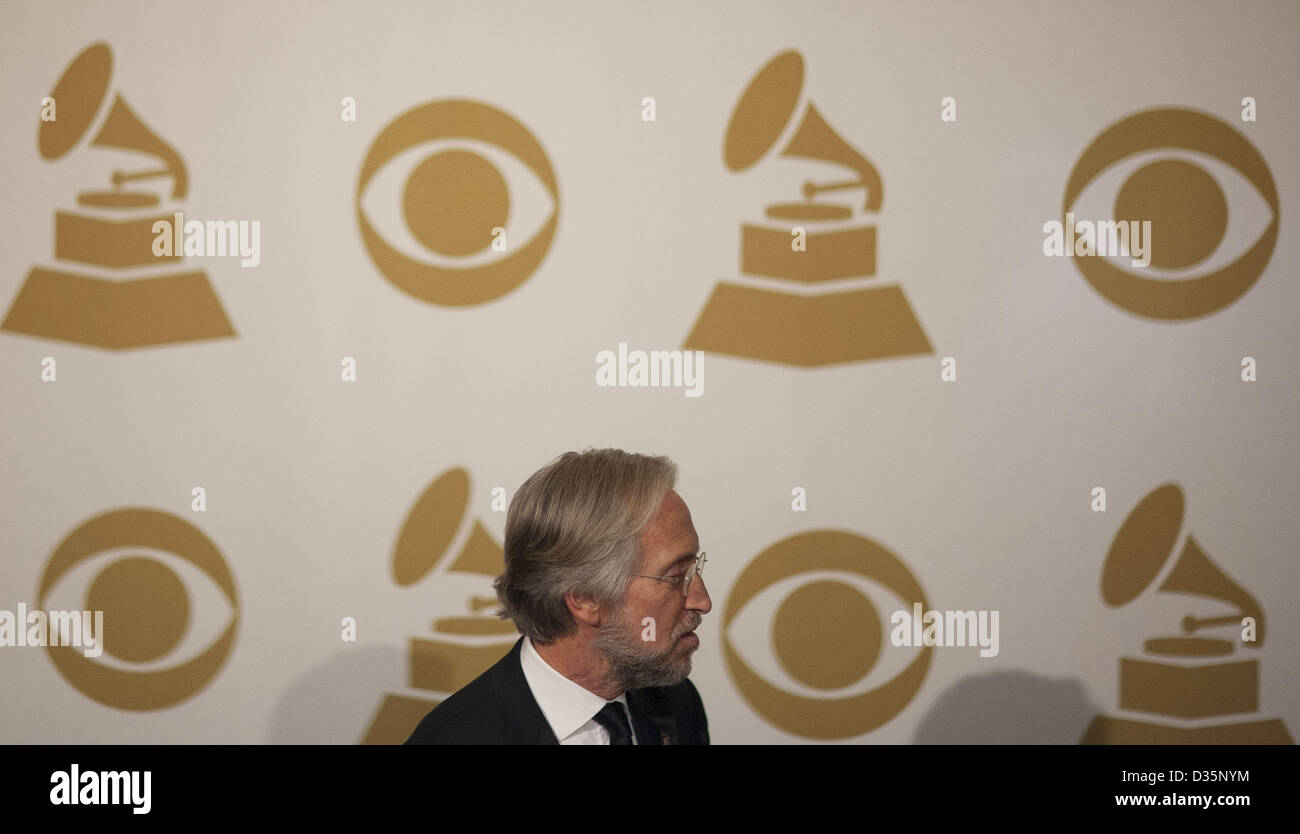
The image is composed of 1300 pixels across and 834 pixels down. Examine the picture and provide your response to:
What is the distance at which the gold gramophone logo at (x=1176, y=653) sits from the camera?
264 centimetres

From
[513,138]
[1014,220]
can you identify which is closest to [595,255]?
[513,138]

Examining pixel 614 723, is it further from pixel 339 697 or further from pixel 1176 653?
pixel 1176 653

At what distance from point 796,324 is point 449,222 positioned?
36.5 inches

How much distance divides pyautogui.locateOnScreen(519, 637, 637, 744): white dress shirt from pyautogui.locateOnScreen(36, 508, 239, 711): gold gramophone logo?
1363 millimetres

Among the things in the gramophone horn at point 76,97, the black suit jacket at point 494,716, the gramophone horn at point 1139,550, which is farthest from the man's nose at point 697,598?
the gramophone horn at point 76,97

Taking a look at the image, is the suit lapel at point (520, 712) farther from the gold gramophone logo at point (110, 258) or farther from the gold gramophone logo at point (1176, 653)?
the gold gramophone logo at point (1176, 653)

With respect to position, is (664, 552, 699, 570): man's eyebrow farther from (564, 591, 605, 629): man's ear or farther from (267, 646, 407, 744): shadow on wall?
(267, 646, 407, 744): shadow on wall

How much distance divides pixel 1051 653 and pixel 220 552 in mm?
2161

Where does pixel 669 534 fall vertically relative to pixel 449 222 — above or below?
below

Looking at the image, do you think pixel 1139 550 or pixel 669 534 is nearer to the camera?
pixel 669 534

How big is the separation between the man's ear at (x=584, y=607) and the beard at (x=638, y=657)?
0.02 metres

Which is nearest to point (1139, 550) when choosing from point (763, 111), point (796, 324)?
point (796, 324)

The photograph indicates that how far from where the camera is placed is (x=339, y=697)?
2625mm

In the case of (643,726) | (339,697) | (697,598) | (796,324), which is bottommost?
(339,697)
